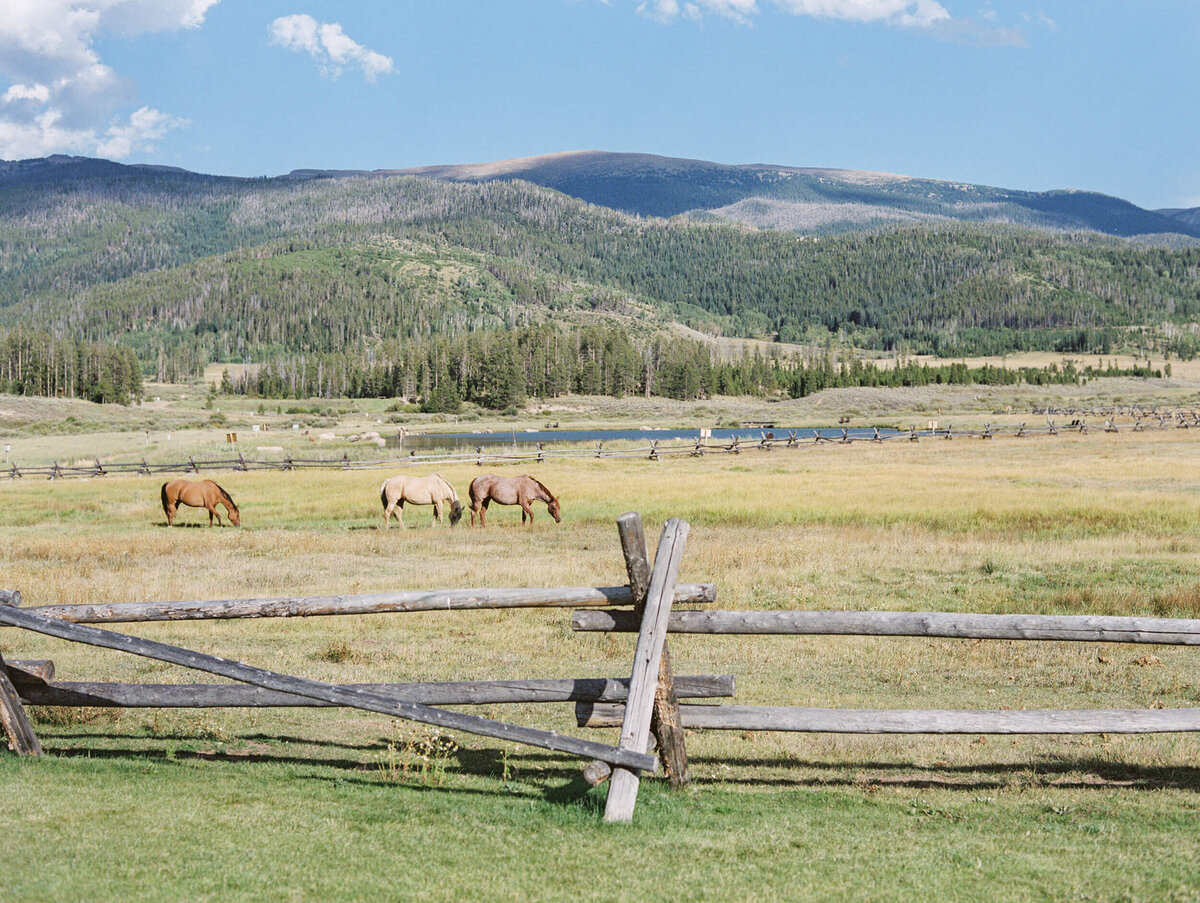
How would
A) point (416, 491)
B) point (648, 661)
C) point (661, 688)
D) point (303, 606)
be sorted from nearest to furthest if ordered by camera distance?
point (648, 661) < point (661, 688) < point (303, 606) < point (416, 491)

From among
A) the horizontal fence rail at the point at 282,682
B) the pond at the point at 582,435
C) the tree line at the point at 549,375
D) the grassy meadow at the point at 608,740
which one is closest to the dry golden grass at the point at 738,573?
the grassy meadow at the point at 608,740

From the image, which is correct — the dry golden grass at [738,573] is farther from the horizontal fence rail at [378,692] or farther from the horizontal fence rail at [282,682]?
the horizontal fence rail at [282,682]

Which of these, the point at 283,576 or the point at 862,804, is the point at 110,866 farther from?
the point at 283,576

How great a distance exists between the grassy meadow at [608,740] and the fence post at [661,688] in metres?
0.22

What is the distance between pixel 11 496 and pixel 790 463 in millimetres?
36697

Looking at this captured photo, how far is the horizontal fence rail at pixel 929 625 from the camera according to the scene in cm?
676

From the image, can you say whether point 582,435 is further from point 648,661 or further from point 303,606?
point 648,661

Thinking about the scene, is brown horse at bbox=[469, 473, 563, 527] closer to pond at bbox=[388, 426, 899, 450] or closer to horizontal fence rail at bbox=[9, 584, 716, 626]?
horizontal fence rail at bbox=[9, 584, 716, 626]

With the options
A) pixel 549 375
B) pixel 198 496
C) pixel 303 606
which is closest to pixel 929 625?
pixel 303 606

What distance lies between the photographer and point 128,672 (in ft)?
34.7

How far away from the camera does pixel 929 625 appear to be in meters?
6.86

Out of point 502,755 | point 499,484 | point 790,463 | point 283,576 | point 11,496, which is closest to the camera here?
point 502,755

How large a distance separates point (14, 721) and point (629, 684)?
14.1ft


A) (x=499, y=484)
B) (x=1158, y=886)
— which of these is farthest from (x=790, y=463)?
(x=1158, y=886)
